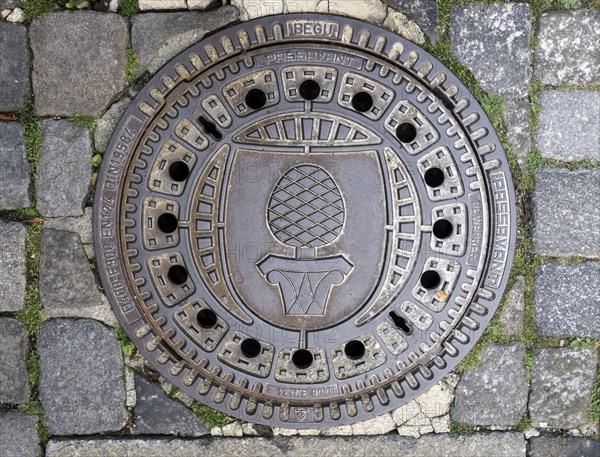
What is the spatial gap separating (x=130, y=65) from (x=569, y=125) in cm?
188

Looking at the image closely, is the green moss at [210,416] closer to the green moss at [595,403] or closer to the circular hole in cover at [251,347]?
the circular hole in cover at [251,347]

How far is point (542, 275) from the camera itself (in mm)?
2545

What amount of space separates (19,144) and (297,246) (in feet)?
4.11

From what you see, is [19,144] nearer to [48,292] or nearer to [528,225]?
[48,292]

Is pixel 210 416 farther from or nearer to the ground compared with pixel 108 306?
nearer to the ground

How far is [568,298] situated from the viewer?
2.55 metres

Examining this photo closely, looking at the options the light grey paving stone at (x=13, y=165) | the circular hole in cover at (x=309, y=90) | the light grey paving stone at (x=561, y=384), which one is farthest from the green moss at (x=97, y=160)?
the light grey paving stone at (x=561, y=384)

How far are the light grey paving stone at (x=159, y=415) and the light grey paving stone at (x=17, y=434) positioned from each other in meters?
0.44

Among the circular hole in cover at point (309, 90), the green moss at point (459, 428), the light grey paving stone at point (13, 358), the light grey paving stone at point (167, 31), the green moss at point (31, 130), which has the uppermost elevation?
the light grey paving stone at point (167, 31)

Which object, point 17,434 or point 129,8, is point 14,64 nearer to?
point 129,8

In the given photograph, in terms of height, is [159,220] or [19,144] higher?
[19,144]

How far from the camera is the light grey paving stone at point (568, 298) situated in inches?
100

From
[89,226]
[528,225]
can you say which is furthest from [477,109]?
[89,226]

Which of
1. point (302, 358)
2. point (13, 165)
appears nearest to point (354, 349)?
point (302, 358)
